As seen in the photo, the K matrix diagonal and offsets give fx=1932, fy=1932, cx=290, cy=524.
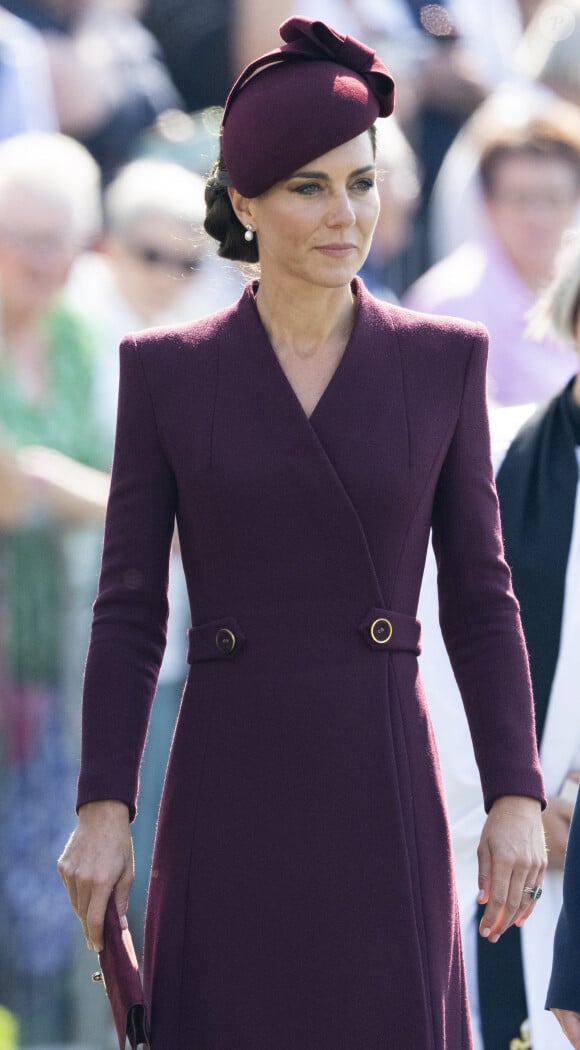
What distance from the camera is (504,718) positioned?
285 centimetres

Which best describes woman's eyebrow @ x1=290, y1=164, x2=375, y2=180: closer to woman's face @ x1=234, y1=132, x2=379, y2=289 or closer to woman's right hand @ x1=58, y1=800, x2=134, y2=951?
woman's face @ x1=234, y1=132, x2=379, y2=289

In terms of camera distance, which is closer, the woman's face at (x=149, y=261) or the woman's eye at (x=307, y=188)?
the woman's eye at (x=307, y=188)

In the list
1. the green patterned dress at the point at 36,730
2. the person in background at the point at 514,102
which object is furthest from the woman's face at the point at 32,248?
the person in background at the point at 514,102

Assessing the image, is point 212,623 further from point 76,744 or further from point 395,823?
point 76,744

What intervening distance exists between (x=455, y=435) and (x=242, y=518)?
0.36m

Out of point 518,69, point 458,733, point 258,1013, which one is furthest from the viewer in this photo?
point 518,69

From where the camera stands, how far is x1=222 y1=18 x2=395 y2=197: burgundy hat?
2811 millimetres

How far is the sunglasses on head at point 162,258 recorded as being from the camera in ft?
17.3

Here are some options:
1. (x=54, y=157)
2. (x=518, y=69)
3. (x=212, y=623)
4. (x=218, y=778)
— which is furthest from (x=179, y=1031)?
(x=518, y=69)

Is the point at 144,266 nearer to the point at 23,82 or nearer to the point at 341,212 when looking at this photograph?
the point at 23,82

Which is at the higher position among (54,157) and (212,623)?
(54,157)

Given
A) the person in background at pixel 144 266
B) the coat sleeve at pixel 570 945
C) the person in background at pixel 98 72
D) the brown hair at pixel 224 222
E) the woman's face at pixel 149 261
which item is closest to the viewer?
the coat sleeve at pixel 570 945

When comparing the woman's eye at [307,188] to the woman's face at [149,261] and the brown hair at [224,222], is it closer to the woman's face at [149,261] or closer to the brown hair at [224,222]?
the brown hair at [224,222]

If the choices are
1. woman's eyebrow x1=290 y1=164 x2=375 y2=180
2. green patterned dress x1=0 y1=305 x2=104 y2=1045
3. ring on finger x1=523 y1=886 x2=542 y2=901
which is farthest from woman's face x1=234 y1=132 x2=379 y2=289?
green patterned dress x1=0 y1=305 x2=104 y2=1045
